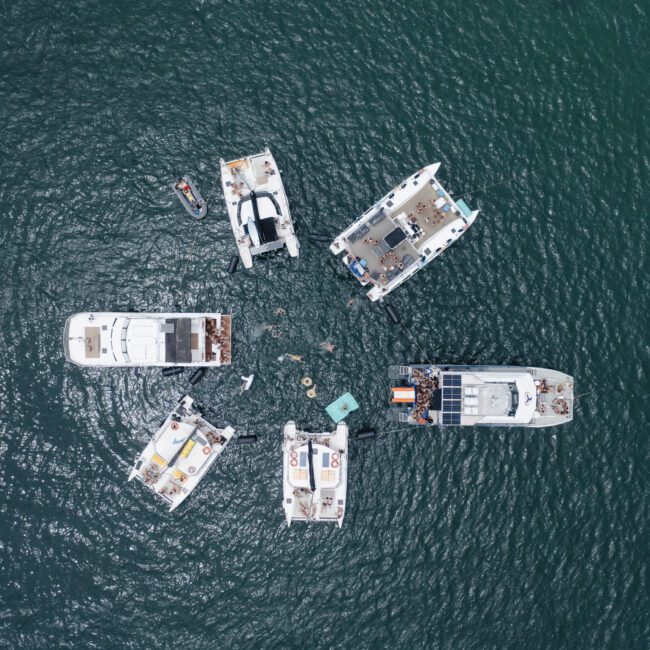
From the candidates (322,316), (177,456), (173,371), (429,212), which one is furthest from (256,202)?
(177,456)

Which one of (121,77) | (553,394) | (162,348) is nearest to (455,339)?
(553,394)

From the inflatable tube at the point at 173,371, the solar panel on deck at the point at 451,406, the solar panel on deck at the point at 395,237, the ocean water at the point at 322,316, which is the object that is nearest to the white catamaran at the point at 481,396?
the solar panel on deck at the point at 451,406

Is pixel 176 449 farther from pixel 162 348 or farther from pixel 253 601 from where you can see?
pixel 253 601

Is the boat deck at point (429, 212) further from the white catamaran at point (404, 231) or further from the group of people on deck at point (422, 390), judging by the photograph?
the group of people on deck at point (422, 390)

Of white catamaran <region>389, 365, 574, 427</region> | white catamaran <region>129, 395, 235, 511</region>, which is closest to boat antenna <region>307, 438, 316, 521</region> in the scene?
white catamaran <region>129, 395, 235, 511</region>

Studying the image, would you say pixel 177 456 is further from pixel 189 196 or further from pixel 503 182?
pixel 503 182

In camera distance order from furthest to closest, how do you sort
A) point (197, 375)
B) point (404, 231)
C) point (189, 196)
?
point (189, 196), point (197, 375), point (404, 231)
